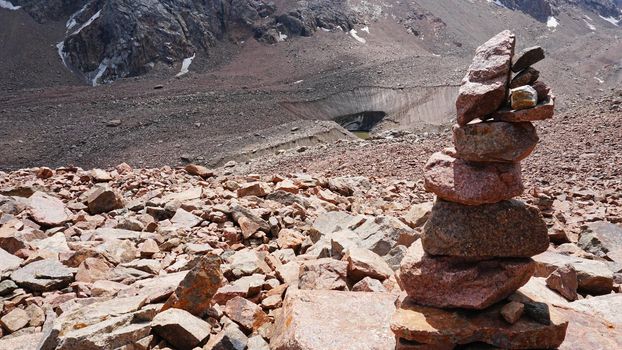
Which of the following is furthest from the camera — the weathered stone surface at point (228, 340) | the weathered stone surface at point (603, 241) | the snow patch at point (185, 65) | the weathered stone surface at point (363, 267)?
the snow patch at point (185, 65)

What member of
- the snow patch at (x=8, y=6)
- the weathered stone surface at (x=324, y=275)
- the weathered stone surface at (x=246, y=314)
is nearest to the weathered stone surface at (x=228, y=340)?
the weathered stone surface at (x=246, y=314)

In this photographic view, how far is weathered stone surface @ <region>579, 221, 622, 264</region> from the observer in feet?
32.6

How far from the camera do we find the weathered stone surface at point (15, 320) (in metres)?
6.66

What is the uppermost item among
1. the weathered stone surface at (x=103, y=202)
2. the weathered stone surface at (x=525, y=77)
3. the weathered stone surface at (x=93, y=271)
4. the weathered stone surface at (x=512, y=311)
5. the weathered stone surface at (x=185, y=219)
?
the weathered stone surface at (x=525, y=77)

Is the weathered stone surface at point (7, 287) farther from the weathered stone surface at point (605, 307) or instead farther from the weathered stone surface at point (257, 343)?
the weathered stone surface at point (605, 307)

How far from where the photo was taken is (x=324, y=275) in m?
7.29

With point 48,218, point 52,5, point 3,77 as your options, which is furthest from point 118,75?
point 48,218

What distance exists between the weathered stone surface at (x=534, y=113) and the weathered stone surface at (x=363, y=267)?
339 cm

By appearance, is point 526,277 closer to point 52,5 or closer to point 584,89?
point 584,89

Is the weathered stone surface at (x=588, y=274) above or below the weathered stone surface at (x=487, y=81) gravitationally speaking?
below

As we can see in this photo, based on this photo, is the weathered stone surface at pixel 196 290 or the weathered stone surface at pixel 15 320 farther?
the weathered stone surface at pixel 15 320

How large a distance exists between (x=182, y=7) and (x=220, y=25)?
8714mm

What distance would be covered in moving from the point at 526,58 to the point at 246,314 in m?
4.84

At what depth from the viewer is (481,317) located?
518cm
